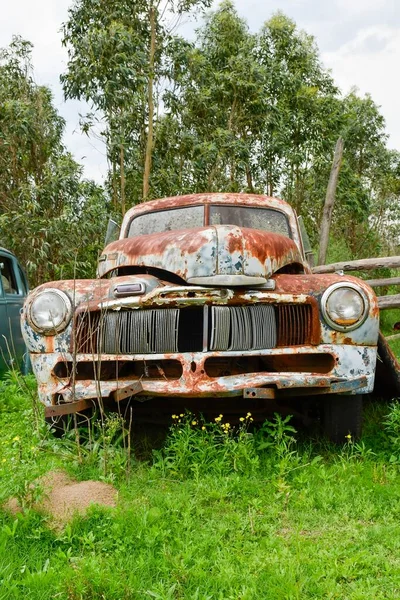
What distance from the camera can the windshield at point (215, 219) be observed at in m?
5.13

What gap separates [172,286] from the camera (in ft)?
12.2

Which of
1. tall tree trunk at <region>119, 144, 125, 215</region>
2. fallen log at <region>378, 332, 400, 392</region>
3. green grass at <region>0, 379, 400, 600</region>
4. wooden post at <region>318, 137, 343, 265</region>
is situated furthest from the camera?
tall tree trunk at <region>119, 144, 125, 215</region>

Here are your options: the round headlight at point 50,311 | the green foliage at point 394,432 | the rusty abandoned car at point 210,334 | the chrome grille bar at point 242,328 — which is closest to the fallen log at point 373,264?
the green foliage at point 394,432

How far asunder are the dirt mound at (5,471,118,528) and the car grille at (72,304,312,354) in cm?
71

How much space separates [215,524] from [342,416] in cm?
130

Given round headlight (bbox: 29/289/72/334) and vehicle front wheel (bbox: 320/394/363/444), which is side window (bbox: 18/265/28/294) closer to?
round headlight (bbox: 29/289/72/334)

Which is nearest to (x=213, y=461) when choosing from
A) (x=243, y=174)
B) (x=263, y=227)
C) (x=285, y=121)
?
(x=263, y=227)

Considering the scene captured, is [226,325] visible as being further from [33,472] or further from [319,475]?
[33,472]

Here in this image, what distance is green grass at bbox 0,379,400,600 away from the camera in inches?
96.0

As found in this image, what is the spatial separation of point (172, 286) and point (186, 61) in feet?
40.6

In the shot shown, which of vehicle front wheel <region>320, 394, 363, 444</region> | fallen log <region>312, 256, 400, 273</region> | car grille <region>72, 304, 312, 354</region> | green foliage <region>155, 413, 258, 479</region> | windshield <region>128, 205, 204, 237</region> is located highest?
windshield <region>128, 205, 204, 237</region>

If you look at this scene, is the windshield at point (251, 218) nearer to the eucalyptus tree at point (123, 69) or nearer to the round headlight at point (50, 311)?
the round headlight at point (50, 311)

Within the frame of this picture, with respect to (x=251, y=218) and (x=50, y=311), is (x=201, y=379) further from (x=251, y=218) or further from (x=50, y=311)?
(x=251, y=218)

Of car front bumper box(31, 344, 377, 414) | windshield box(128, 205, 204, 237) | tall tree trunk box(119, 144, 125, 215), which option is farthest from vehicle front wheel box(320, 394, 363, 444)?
tall tree trunk box(119, 144, 125, 215)
